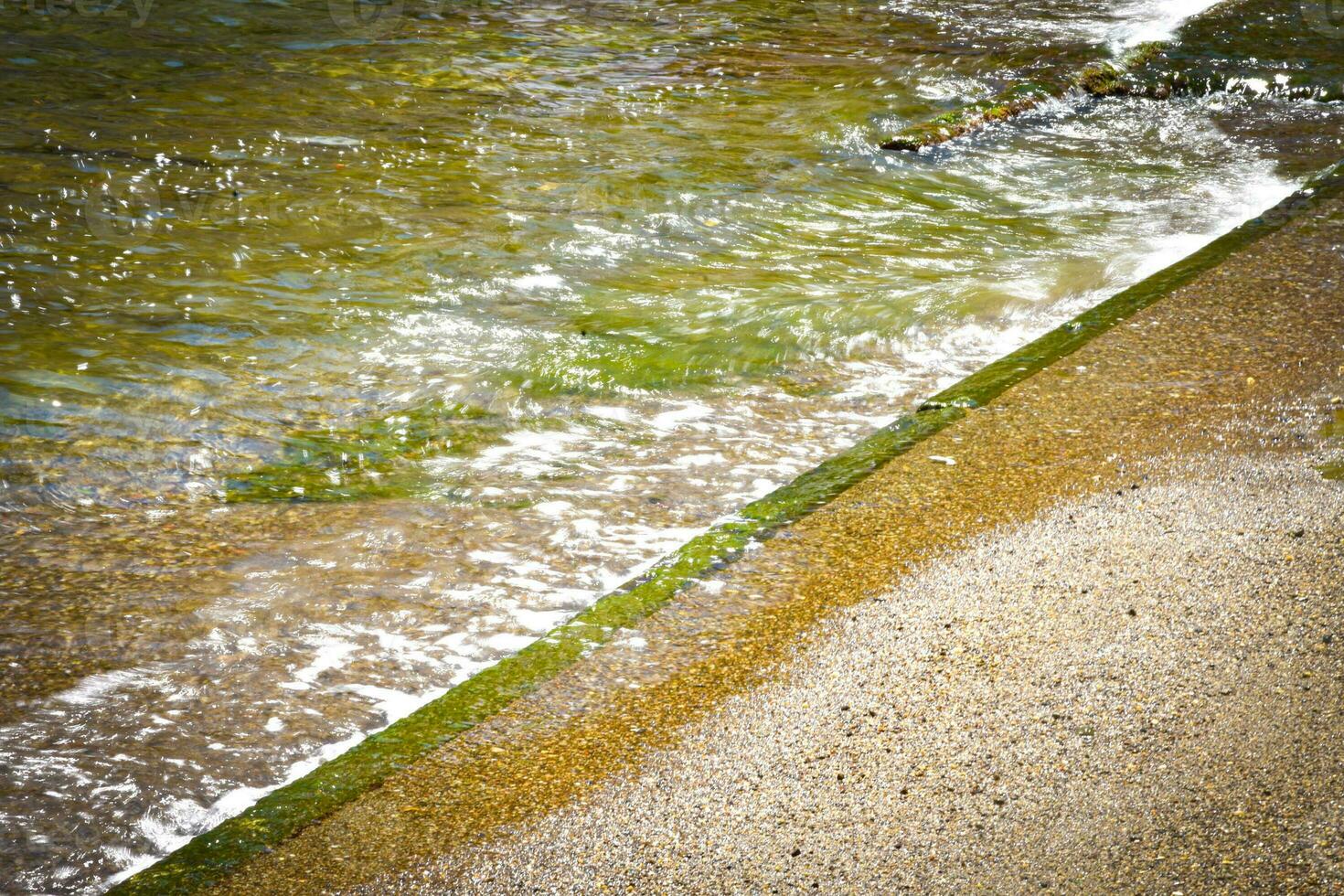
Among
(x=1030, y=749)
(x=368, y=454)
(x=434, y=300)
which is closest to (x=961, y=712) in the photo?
(x=1030, y=749)

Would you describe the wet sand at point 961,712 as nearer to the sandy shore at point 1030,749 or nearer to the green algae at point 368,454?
the sandy shore at point 1030,749

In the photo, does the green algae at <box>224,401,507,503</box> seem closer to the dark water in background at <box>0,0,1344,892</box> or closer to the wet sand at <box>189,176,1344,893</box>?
the dark water in background at <box>0,0,1344,892</box>

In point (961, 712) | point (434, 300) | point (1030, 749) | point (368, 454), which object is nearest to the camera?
point (1030, 749)

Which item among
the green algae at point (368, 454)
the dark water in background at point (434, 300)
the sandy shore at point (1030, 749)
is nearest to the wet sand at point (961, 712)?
the sandy shore at point (1030, 749)

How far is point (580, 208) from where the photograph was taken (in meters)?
6.13

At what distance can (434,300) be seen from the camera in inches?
202

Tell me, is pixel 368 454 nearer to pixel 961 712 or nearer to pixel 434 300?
pixel 434 300

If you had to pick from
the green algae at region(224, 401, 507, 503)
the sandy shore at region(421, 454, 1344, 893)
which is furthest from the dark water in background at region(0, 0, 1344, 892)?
the sandy shore at region(421, 454, 1344, 893)

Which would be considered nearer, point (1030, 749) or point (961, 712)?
point (1030, 749)

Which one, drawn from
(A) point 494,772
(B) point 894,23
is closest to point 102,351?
(A) point 494,772

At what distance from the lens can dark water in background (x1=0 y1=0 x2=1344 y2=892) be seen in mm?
2861

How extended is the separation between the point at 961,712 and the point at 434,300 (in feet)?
11.2

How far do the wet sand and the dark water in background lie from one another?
45cm

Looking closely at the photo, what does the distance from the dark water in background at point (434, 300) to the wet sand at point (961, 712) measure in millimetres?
451
